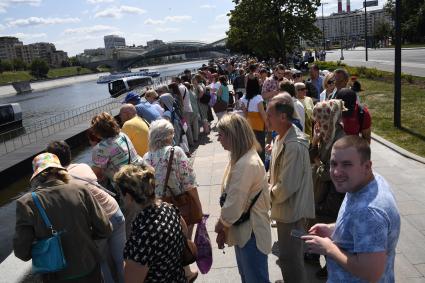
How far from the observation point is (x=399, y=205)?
19.2ft

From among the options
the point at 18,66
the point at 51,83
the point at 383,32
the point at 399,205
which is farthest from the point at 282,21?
the point at 18,66

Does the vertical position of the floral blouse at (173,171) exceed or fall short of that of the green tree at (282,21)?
it falls short

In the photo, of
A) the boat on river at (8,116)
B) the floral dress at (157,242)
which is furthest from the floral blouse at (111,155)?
the boat on river at (8,116)

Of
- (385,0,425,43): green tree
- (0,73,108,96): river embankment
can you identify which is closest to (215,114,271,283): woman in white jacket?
(385,0,425,43): green tree

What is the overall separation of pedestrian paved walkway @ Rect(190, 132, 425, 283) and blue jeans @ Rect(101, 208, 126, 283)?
997mm

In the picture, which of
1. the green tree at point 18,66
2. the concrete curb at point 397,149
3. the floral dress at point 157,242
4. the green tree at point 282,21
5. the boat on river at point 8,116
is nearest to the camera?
the floral dress at point 157,242

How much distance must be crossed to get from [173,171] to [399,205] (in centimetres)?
357

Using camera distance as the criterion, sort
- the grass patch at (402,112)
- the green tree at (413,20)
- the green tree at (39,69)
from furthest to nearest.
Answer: the green tree at (39,69) < the green tree at (413,20) < the grass patch at (402,112)

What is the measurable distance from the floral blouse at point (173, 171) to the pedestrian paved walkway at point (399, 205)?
1210 mm

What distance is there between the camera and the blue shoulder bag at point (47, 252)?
292cm

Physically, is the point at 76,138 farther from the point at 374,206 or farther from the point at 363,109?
the point at 374,206

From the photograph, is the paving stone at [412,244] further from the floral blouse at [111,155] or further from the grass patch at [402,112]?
the grass patch at [402,112]

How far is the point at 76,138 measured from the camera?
20.3m

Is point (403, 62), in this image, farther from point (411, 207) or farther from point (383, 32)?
point (383, 32)
